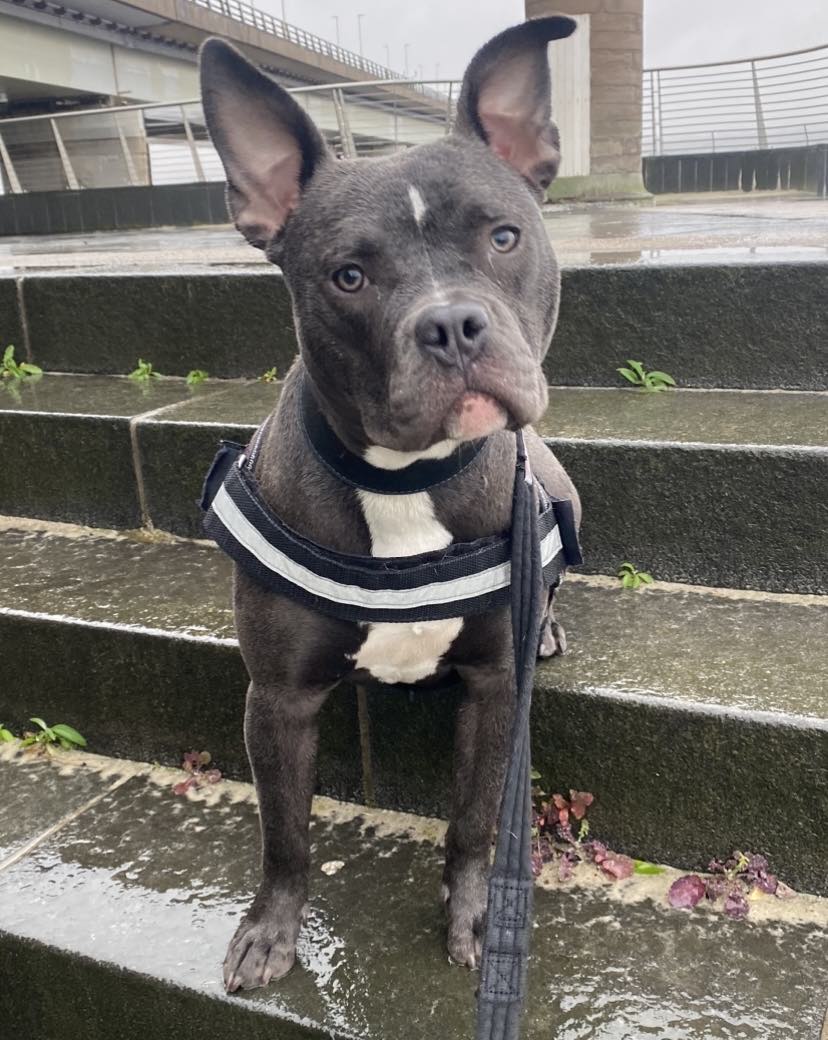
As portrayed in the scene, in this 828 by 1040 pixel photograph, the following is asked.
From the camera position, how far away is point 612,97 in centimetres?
1116

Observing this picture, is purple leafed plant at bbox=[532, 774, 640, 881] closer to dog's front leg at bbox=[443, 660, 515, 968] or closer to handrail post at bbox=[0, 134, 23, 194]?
dog's front leg at bbox=[443, 660, 515, 968]

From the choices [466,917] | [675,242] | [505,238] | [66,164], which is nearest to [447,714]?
[466,917]

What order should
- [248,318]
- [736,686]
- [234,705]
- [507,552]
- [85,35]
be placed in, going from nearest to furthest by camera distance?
[507,552] < [736,686] < [234,705] < [248,318] < [85,35]

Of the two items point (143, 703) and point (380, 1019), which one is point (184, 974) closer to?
point (380, 1019)

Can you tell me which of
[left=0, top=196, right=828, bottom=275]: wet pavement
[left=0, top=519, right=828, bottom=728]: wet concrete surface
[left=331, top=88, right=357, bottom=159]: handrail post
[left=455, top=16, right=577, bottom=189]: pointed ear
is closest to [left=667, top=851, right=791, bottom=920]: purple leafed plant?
[left=0, top=519, right=828, bottom=728]: wet concrete surface

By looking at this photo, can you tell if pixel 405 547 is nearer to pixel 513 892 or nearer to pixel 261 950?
pixel 513 892

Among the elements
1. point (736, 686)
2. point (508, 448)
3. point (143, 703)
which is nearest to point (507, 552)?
point (508, 448)

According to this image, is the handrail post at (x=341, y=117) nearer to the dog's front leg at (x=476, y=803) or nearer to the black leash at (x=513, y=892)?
the dog's front leg at (x=476, y=803)

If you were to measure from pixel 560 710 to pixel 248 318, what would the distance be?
7.04 feet

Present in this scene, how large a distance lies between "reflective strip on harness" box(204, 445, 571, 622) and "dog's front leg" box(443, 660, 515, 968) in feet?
0.67

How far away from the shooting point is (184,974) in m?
1.96

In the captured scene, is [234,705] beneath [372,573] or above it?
beneath

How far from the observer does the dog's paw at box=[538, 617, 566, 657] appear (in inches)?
93.0

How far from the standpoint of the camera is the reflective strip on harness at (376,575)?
1863 mm
